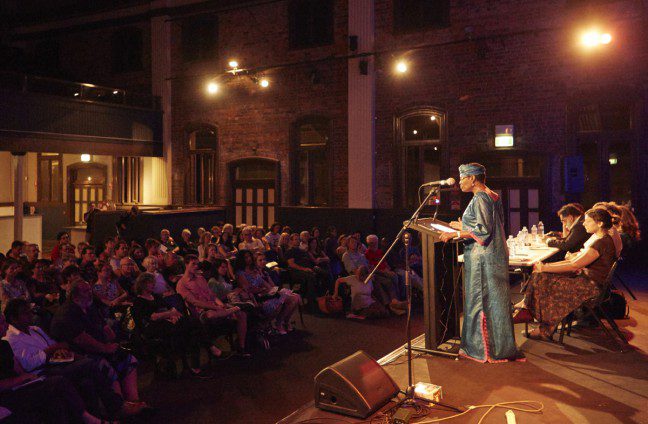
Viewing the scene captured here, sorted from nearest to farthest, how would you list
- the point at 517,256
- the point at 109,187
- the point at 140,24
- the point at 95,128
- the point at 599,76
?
the point at 517,256 → the point at 599,76 → the point at 95,128 → the point at 140,24 → the point at 109,187

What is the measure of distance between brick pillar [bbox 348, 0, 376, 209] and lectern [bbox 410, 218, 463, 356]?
8423 mm

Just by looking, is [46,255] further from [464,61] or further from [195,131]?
[464,61]

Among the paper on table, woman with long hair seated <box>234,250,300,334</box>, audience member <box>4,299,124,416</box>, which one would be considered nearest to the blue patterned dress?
the paper on table

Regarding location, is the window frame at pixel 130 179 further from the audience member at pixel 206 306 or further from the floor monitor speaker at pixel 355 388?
the floor monitor speaker at pixel 355 388

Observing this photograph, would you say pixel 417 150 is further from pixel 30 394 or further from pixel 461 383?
pixel 30 394

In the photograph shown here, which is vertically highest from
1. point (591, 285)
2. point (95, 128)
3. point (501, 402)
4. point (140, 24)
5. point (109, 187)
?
point (140, 24)

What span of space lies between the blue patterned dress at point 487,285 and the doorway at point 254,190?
426 inches

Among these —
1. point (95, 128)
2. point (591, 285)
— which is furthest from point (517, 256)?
point (95, 128)

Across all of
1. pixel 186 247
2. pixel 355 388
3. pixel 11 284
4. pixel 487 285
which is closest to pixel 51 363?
pixel 355 388

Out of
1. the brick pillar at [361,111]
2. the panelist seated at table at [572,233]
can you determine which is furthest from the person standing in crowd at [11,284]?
the brick pillar at [361,111]

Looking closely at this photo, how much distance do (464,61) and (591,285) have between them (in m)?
8.41

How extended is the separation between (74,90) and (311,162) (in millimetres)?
6260

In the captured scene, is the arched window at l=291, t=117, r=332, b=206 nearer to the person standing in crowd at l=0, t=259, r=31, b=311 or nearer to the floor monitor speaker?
the person standing in crowd at l=0, t=259, r=31, b=311

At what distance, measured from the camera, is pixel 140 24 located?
60.1 ft
